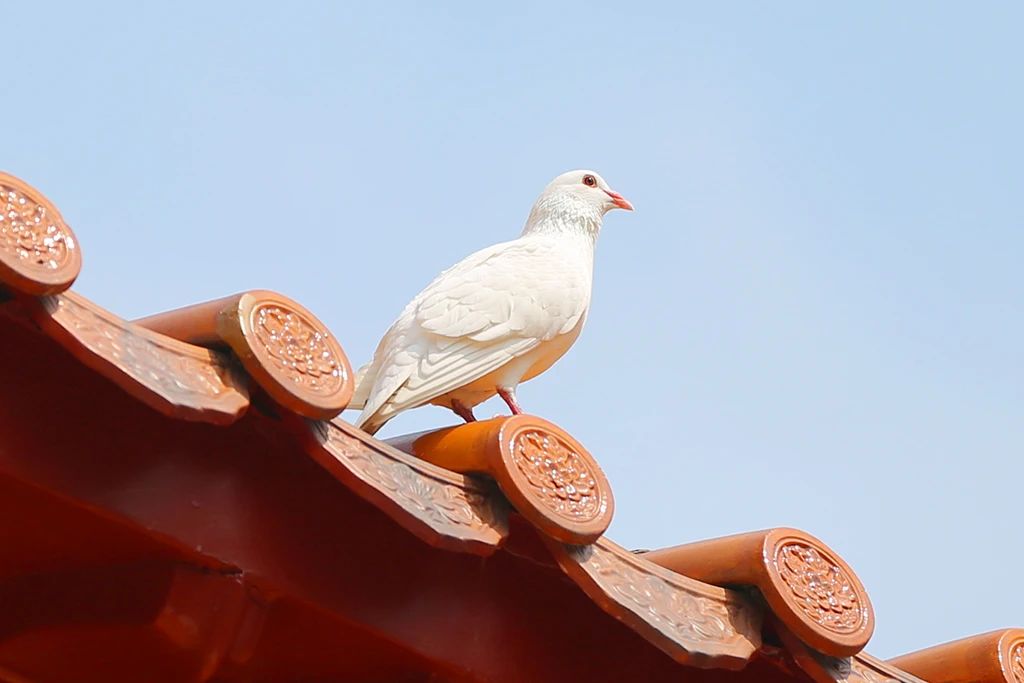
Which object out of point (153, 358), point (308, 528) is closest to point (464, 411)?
point (308, 528)

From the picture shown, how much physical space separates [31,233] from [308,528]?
58 centimetres

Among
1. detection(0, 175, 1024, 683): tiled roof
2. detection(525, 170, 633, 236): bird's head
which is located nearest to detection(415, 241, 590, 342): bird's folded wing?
detection(525, 170, 633, 236): bird's head

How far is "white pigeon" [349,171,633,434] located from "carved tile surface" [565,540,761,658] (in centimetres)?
136

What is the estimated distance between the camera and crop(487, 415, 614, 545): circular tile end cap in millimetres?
2215

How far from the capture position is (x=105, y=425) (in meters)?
2.03

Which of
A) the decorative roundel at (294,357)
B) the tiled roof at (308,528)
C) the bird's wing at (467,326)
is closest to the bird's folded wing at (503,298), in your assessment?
the bird's wing at (467,326)

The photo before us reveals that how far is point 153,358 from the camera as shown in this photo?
6.37ft

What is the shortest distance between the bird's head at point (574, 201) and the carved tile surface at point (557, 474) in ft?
9.45

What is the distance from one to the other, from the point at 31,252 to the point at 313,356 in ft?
1.30

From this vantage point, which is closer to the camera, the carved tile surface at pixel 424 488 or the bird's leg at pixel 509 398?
the carved tile surface at pixel 424 488

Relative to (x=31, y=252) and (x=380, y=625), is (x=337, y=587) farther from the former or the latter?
(x=31, y=252)

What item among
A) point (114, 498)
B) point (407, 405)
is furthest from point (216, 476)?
point (407, 405)

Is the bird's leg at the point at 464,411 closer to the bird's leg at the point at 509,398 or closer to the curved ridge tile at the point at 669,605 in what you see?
the bird's leg at the point at 509,398

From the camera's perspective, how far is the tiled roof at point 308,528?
1.97m
